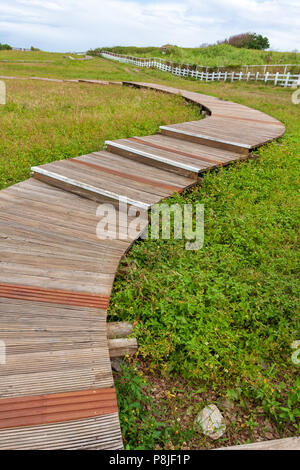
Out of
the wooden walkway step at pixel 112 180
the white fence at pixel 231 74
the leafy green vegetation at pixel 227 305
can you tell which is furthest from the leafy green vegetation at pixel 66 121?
the white fence at pixel 231 74

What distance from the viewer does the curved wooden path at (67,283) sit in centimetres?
226

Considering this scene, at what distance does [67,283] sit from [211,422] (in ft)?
6.07

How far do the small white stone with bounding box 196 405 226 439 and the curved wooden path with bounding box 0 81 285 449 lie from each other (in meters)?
0.82

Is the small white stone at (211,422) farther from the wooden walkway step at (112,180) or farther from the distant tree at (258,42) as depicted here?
the distant tree at (258,42)

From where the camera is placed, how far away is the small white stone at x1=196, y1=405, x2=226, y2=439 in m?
2.67

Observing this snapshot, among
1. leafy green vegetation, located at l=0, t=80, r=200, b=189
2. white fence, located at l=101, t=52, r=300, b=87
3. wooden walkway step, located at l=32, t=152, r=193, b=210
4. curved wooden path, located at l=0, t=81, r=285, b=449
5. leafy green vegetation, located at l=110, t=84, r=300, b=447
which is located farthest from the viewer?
white fence, located at l=101, t=52, r=300, b=87

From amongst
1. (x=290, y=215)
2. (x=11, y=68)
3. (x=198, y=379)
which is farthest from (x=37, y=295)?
(x=11, y=68)

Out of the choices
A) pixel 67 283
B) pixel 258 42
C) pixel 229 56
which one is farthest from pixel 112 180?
pixel 258 42

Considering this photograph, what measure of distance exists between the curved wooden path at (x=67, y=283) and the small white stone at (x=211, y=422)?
32.3 inches

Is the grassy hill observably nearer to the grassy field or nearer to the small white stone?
the grassy field

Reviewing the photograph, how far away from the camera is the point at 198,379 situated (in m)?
3.11

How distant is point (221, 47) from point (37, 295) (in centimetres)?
4761

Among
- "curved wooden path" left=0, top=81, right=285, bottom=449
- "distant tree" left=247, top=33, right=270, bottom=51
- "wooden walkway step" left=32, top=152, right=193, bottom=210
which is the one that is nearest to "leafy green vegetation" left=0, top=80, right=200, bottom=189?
"wooden walkway step" left=32, top=152, right=193, bottom=210

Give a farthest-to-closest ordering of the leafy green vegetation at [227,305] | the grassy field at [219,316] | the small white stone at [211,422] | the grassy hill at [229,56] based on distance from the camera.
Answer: the grassy hill at [229,56] → the leafy green vegetation at [227,305] → the grassy field at [219,316] → the small white stone at [211,422]
